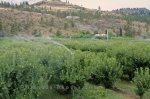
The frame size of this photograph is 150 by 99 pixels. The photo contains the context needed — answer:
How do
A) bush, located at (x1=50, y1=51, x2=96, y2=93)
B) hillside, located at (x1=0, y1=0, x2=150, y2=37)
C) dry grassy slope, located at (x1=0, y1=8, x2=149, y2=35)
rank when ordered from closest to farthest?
bush, located at (x1=50, y1=51, x2=96, y2=93)
hillside, located at (x1=0, y1=0, x2=150, y2=37)
dry grassy slope, located at (x1=0, y1=8, x2=149, y2=35)

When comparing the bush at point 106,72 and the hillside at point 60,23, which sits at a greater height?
the bush at point 106,72

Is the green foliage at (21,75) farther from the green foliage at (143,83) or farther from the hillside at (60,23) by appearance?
the hillside at (60,23)

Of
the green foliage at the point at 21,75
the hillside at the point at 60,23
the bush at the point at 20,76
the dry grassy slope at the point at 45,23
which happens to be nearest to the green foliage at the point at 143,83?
the green foliage at the point at 21,75

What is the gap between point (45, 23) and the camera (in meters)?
77.8

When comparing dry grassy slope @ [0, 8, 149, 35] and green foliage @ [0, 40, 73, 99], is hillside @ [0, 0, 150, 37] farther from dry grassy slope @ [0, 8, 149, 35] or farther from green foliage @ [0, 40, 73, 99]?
green foliage @ [0, 40, 73, 99]

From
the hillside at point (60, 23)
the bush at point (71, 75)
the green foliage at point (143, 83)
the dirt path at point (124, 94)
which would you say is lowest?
the hillside at point (60, 23)

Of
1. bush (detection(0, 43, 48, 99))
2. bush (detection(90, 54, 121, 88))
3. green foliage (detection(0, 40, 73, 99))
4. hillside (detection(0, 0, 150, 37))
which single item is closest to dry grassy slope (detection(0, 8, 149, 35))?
hillside (detection(0, 0, 150, 37))

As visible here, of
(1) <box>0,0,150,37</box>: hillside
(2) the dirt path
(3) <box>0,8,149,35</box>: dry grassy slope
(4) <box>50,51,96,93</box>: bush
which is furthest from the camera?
(3) <box>0,8,149,35</box>: dry grassy slope

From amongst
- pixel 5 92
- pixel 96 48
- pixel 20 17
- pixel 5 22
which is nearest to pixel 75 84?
pixel 5 92

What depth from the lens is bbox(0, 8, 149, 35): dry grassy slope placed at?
71.1m

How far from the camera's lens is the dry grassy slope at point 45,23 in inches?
2798

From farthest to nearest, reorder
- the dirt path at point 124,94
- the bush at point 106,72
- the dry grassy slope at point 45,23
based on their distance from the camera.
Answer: the dry grassy slope at point 45,23
the dirt path at point 124,94
the bush at point 106,72

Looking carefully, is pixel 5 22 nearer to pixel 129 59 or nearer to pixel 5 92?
pixel 129 59

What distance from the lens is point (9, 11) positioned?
78188 millimetres
